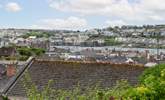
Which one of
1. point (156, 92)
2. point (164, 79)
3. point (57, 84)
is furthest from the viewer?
point (57, 84)

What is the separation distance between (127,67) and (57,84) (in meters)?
3.87

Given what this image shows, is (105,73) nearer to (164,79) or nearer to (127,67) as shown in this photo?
(127,67)

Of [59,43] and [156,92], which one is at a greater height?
[156,92]

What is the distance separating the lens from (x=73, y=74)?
92.7 feet

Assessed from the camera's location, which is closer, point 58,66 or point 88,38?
point 58,66

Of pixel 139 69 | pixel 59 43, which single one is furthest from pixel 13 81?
pixel 59 43

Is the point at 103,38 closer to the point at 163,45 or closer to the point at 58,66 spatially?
the point at 163,45

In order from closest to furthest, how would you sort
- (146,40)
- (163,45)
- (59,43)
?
(163,45), (146,40), (59,43)

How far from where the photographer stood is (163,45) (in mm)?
156125

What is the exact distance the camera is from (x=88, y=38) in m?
196

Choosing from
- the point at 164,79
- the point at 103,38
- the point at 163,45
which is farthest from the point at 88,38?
the point at 164,79

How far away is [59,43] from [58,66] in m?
159

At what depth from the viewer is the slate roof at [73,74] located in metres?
27.5

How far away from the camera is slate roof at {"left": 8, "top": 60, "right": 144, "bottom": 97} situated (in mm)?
27453
